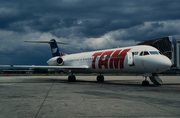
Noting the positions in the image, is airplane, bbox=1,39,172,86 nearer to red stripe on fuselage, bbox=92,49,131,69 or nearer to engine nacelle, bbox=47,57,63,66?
red stripe on fuselage, bbox=92,49,131,69

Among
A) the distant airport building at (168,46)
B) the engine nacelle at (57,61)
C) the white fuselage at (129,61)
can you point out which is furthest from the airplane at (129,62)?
the distant airport building at (168,46)

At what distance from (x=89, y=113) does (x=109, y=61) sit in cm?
1360

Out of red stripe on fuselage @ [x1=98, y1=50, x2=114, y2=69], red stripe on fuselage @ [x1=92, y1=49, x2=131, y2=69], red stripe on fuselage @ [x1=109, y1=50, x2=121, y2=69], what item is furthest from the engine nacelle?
red stripe on fuselage @ [x1=109, y1=50, x2=121, y2=69]

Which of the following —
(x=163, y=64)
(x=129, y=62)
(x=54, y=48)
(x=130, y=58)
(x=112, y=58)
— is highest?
(x=54, y=48)

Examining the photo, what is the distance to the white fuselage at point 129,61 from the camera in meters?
14.8

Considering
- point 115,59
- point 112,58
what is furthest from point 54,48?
point 115,59

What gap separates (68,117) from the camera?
197 inches

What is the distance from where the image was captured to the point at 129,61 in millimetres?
16266

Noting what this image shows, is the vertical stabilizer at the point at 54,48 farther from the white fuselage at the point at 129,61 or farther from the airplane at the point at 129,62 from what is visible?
the white fuselage at the point at 129,61

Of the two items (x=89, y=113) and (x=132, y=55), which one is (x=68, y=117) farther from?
(x=132, y=55)

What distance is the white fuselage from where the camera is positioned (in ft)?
48.6

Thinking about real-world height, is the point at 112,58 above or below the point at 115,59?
above

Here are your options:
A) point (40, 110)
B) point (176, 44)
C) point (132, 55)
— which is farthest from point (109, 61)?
point (176, 44)

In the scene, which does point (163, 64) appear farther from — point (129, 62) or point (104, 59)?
point (104, 59)
